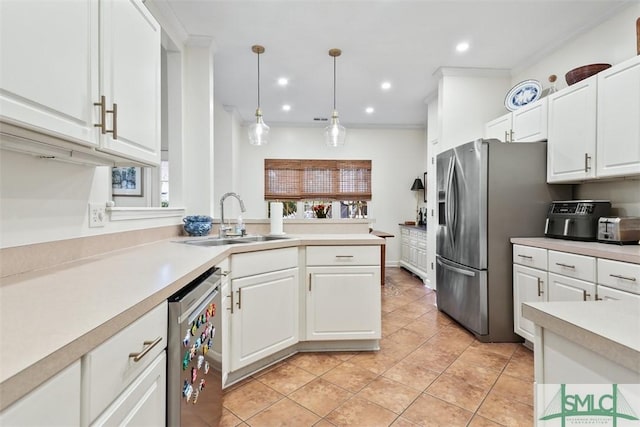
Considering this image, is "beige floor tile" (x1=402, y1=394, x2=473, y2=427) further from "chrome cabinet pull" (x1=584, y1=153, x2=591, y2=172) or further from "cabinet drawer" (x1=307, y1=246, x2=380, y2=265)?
"chrome cabinet pull" (x1=584, y1=153, x2=591, y2=172)

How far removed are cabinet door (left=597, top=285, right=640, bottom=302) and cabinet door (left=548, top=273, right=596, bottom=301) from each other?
0.04m

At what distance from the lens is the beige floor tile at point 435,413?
1.56 m

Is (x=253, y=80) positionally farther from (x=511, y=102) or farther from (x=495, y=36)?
(x=511, y=102)

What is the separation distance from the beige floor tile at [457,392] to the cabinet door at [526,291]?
77 centimetres

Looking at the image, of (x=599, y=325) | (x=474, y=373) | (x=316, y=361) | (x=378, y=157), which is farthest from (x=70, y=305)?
(x=378, y=157)

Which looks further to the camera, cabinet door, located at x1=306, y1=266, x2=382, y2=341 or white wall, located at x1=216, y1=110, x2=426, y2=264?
white wall, located at x1=216, y1=110, x2=426, y2=264

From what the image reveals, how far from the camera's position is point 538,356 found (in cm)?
78

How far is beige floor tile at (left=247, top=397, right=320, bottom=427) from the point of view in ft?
5.09

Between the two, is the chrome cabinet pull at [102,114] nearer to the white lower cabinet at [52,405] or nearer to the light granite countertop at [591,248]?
the white lower cabinet at [52,405]

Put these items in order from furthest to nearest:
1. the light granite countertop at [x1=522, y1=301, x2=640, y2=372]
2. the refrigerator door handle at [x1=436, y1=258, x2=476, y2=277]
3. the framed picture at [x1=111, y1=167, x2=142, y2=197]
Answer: the framed picture at [x1=111, y1=167, x2=142, y2=197], the refrigerator door handle at [x1=436, y1=258, x2=476, y2=277], the light granite countertop at [x1=522, y1=301, x2=640, y2=372]

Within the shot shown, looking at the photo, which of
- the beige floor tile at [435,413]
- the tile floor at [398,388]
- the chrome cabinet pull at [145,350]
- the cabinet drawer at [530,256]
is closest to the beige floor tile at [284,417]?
the tile floor at [398,388]

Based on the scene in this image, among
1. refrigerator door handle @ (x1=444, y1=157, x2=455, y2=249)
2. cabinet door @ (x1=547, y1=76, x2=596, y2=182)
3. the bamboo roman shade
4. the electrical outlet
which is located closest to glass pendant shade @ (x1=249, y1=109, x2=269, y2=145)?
the electrical outlet

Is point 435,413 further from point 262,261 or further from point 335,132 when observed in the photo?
point 335,132

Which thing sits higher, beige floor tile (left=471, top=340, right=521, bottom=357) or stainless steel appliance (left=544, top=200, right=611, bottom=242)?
stainless steel appliance (left=544, top=200, right=611, bottom=242)
